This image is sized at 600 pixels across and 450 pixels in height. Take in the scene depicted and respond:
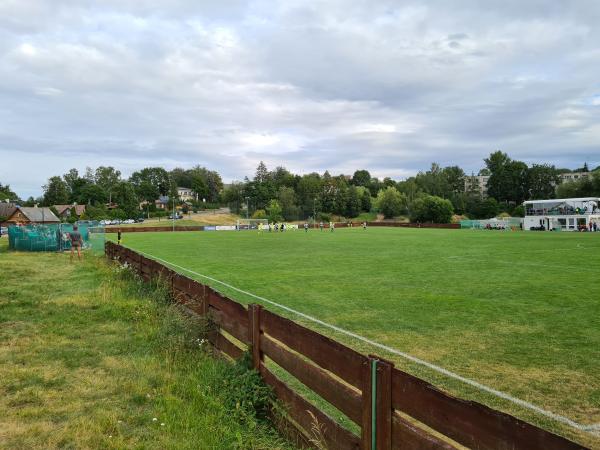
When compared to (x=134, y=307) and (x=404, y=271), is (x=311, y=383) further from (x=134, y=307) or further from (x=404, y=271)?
(x=404, y=271)

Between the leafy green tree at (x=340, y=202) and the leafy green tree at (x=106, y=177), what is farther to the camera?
the leafy green tree at (x=106, y=177)

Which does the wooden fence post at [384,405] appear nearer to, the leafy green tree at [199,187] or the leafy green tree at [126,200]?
the leafy green tree at [126,200]

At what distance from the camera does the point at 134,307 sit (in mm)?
10727

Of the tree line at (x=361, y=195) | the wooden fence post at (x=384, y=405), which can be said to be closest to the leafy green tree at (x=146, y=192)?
the tree line at (x=361, y=195)

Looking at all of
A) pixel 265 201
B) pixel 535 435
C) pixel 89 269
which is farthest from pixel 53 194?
pixel 535 435

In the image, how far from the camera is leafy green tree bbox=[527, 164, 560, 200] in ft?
452

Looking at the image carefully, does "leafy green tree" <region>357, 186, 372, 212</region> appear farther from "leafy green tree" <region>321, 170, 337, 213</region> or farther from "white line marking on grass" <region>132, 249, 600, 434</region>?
"white line marking on grass" <region>132, 249, 600, 434</region>

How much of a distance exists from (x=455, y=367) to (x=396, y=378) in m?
4.43

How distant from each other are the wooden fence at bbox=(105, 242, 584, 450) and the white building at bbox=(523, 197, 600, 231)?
77.5m

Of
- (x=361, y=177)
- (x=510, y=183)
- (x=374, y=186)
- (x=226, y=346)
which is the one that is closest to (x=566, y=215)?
(x=510, y=183)

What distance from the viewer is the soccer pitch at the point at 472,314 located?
6.34 metres

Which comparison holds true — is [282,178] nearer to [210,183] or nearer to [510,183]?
[210,183]

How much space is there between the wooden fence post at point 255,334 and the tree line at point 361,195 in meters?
109

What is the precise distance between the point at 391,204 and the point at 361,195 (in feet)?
40.4
